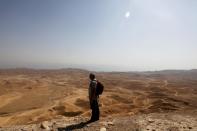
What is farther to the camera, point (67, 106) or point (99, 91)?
point (67, 106)

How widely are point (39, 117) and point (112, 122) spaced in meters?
14.5

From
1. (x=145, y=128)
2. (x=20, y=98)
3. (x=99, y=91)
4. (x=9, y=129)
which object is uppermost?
(x=99, y=91)

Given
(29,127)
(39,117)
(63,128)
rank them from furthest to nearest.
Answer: (39,117)
(29,127)
(63,128)

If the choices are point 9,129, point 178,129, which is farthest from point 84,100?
point 178,129

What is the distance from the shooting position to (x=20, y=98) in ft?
107

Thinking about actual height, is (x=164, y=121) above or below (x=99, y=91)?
below

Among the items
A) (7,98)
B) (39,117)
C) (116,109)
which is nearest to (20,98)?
(7,98)

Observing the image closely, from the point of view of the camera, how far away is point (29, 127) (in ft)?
27.2

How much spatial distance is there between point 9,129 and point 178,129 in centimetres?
608

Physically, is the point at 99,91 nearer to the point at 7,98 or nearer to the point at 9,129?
the point at 9,129

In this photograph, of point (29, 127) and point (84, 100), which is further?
point (84, 100)

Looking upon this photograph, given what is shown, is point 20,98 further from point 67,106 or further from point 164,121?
point 164,121

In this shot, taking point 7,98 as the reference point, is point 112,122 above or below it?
above


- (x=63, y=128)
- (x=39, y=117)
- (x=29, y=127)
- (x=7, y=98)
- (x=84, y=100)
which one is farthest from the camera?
(x=7, y=98)
